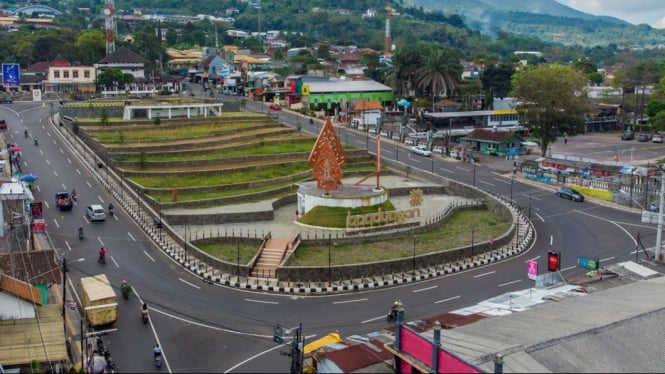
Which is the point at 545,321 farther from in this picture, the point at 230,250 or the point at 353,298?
the point at 230,250

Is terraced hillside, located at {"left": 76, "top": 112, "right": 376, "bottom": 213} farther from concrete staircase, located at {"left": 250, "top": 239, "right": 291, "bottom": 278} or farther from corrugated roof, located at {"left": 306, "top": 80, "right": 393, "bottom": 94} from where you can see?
corrugated roof, located at {"left": 306, "top": 80, "right": 393, "bottom": 94}

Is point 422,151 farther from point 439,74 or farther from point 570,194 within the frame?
point 439,74

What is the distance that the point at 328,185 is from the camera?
45.7m

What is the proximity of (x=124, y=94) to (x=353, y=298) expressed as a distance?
2995 inches

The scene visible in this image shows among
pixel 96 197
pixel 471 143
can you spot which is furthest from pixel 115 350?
pixel 471 143

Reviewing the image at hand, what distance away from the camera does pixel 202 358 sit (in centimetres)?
2538

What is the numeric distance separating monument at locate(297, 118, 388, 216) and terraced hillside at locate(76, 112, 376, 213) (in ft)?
21.6

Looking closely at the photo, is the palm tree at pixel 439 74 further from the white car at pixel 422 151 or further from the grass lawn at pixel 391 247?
the grass lawn at pixel 391 247

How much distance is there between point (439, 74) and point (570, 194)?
146 feet

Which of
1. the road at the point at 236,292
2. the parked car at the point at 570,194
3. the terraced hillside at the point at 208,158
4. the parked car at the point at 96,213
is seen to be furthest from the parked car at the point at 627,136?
the parked car at the point at 96,213

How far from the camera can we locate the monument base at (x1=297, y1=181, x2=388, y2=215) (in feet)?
148

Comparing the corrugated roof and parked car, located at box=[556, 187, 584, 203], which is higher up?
the corrugated roof

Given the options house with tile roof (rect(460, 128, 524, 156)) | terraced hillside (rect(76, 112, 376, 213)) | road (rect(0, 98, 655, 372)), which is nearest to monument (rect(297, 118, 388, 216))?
terraced hillside (rect(76, 112, 376, 213))

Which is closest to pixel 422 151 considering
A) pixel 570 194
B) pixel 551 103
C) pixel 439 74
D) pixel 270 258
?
pixel 551 103
